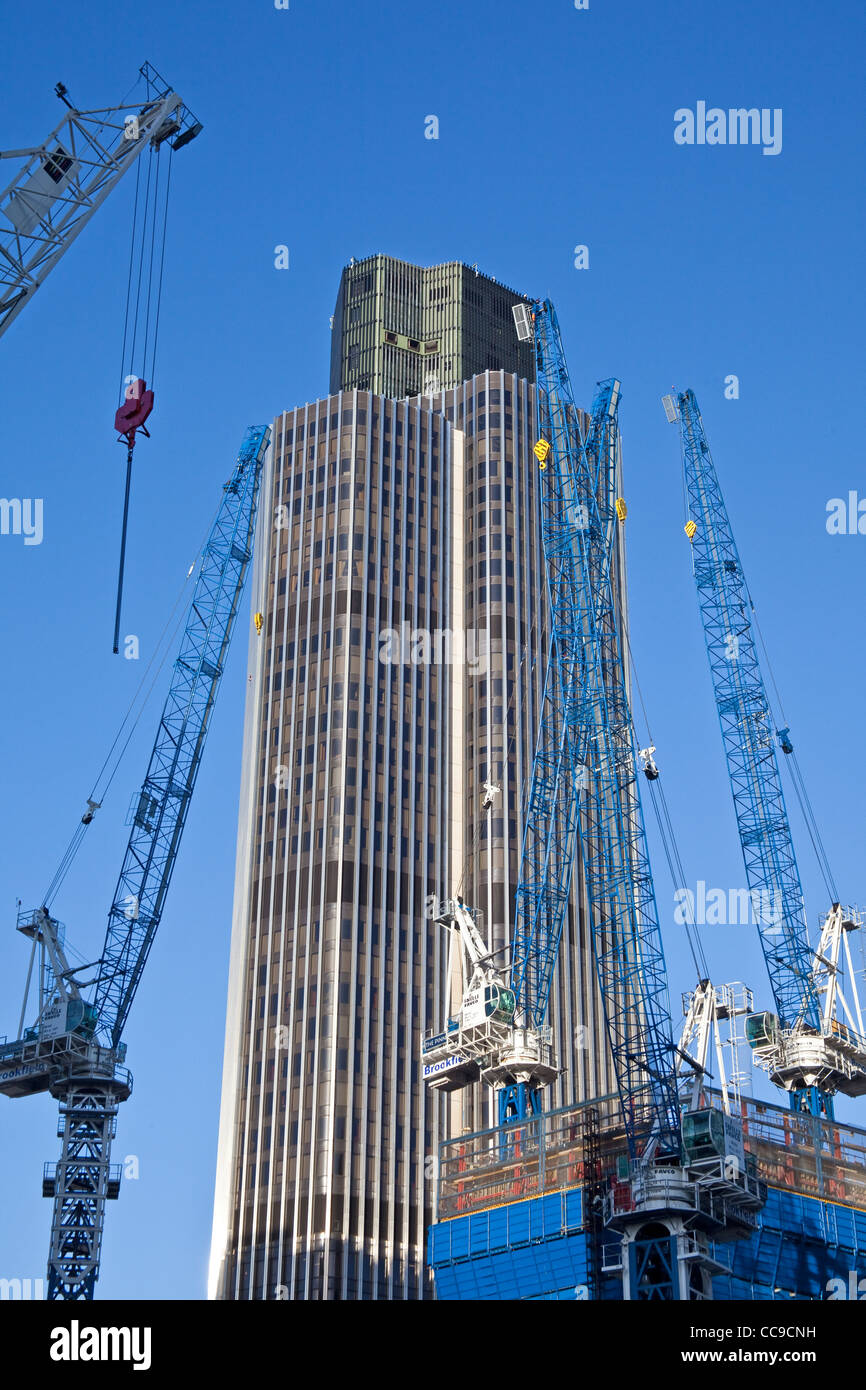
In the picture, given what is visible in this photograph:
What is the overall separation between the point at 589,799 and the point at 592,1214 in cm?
3119

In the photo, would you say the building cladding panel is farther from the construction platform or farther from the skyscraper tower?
the construction platform

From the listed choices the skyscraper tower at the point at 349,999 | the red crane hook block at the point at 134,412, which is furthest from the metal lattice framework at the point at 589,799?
the red crane hook block at the point at 134,412

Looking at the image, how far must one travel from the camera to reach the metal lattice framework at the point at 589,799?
128 metres

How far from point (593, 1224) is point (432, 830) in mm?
73280

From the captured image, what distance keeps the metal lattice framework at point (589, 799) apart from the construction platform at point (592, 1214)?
265 inches

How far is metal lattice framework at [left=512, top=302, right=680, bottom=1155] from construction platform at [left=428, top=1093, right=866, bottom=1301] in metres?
6.73

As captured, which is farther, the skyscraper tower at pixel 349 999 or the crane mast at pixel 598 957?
the skyscraper tower at pixel 349 999

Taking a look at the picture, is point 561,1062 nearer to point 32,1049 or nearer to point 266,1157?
point 266,1157

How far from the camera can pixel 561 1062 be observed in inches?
7298

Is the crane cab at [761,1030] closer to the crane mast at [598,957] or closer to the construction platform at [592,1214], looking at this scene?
the construction platform at [592,1214]

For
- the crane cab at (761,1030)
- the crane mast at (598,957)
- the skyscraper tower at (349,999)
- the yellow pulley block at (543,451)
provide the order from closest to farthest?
the crane mast at (598,957) → the yellow pulley block at (543,451) → the crane cab at (761,1030) → the skyscraper tower at (349,999)
